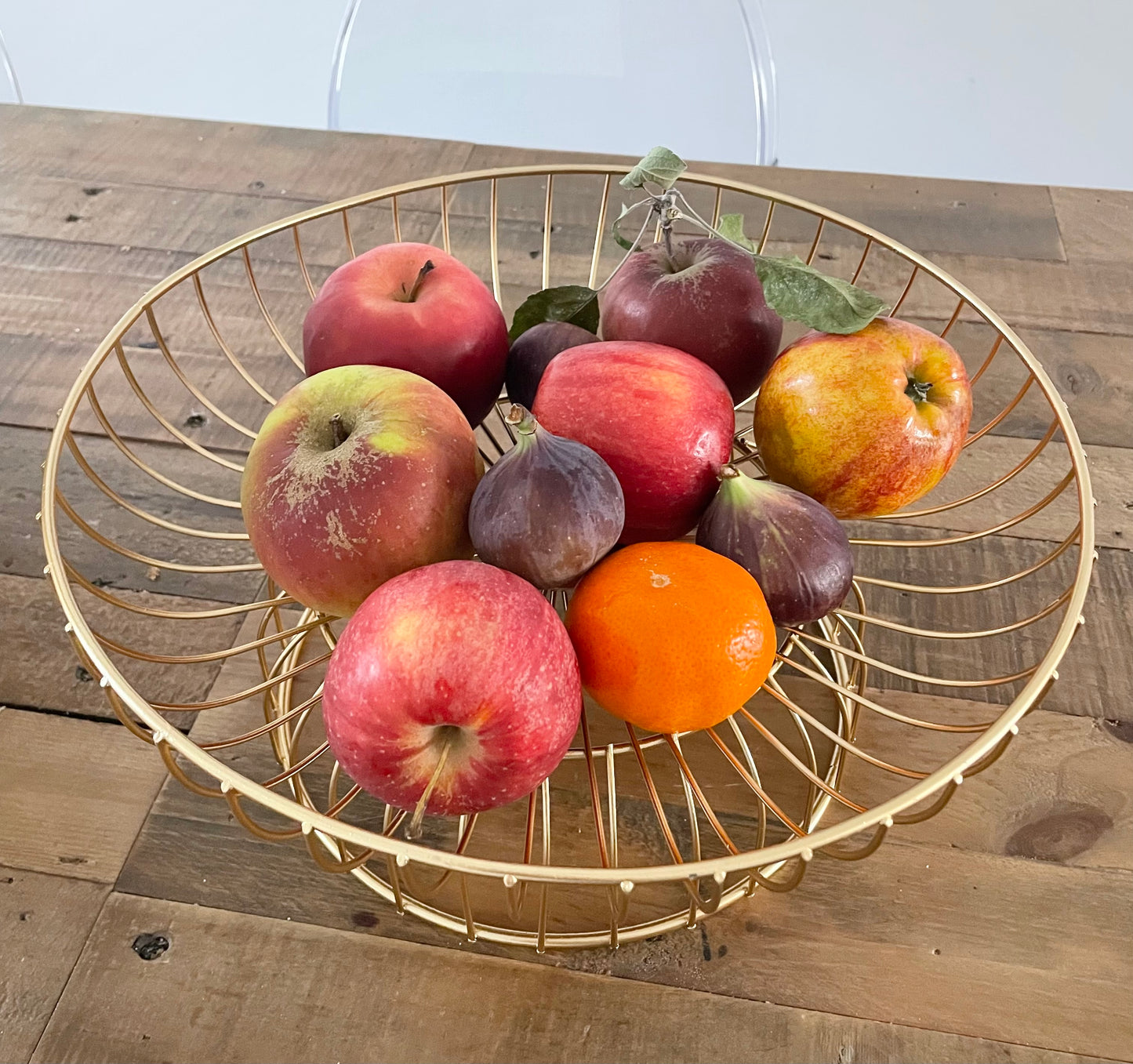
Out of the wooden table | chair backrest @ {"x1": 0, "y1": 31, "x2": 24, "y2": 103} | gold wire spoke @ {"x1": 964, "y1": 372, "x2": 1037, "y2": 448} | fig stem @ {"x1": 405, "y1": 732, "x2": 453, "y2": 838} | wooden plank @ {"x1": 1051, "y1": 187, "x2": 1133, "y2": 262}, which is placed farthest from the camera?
chair backrest @ {"x1": 0, "y1": 31, "x2": 24, "y2": 103}

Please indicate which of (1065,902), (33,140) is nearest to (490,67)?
(33,140)

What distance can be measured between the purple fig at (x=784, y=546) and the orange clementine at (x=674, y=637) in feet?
0.06

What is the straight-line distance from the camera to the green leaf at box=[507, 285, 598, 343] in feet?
2.03

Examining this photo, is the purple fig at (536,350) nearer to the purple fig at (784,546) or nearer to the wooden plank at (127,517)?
the purple fig at (784,546)

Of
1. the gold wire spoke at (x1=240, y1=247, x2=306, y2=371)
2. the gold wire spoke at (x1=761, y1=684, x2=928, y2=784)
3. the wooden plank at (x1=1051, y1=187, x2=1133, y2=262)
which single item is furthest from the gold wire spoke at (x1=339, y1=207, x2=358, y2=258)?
the wooden plank at (x1=1051, y1=187, x2=1133, y2=262)

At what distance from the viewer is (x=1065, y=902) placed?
53 cm

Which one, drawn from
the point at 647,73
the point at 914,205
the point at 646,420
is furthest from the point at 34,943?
the point at 647,73

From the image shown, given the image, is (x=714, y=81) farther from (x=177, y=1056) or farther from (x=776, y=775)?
(x=177, y=1056)

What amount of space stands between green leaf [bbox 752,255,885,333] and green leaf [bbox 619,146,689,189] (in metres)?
0.08

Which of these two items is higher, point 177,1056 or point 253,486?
point 253,486

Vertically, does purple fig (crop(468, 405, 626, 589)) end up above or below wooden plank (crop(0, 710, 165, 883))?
above

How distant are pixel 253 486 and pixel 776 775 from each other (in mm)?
346

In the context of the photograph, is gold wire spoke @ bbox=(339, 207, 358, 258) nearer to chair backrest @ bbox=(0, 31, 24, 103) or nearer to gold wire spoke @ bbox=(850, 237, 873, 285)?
gold wire spoke @ bbox=(850, 237, 873, 285)

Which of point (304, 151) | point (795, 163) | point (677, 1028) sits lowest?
point (795, 163)
